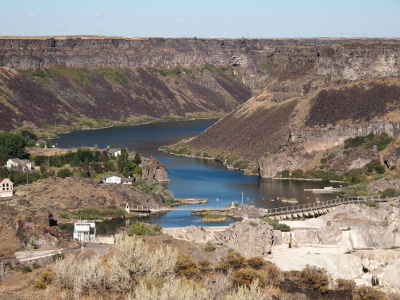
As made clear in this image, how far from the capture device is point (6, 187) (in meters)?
82.7

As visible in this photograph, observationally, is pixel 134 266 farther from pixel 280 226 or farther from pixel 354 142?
pixel 354 142

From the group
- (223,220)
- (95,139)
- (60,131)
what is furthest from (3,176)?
(60,131)

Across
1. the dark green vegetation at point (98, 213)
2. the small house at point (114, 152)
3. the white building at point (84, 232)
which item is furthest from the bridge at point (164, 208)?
the small house at point (114, 152)

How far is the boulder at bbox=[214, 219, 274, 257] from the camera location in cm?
6291

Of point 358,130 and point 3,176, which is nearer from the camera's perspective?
point 3,176

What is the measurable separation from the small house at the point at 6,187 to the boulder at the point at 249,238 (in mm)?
24865

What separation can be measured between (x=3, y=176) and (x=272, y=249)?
36425 millimetres

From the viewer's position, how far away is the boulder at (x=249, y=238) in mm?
62906

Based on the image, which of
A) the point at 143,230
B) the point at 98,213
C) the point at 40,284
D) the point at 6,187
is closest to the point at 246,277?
the point at 40,284

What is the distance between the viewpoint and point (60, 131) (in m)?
180

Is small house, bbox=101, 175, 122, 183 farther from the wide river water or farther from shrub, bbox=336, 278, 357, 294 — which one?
shrub, bbox=336, 278, 357, 294

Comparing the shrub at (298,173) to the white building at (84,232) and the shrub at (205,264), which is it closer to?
the white building at (84,232)

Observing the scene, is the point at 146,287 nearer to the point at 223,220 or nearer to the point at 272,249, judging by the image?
the point at 272,249

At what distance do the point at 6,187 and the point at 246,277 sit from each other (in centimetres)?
4021
